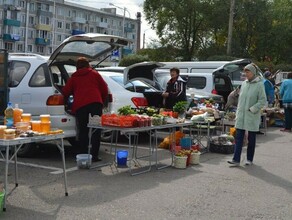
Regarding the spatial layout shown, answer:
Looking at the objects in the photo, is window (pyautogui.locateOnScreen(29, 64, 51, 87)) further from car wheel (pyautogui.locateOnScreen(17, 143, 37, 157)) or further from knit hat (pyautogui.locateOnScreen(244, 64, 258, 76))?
knit hat (pyautogui.locateOnScreen(244, 64, 258, 76))

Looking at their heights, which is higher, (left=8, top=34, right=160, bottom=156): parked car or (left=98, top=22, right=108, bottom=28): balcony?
(left=98, top=22, right=108, bottom=28): balcony

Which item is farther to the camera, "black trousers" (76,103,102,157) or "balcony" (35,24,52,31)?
"balcony" (35,24,52,31)

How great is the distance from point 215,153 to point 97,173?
139 inches

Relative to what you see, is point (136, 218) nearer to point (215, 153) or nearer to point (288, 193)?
point (288, 193)

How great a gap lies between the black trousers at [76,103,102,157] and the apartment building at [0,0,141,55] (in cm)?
6209

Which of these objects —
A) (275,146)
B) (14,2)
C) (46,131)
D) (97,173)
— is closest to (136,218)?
(46,131)

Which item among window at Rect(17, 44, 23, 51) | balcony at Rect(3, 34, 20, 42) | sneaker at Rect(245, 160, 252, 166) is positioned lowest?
sneaker at Rect(245, 160, 252, 166)

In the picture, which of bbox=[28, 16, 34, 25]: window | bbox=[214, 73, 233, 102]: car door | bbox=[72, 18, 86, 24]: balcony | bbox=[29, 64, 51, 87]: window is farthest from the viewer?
bbox=[72, 18, 86, 24]: balcony

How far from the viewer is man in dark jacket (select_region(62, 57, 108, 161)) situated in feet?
26.9

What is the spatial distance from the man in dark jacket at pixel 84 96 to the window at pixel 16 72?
845mm

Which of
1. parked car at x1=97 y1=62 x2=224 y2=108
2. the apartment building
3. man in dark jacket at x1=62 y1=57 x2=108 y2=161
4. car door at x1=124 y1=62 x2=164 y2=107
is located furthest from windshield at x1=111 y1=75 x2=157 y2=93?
the apartment building

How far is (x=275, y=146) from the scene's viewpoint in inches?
464

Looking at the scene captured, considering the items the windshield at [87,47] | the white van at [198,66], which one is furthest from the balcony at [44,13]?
the windshield at [87,47]

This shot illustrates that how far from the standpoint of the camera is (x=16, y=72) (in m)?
8.62
